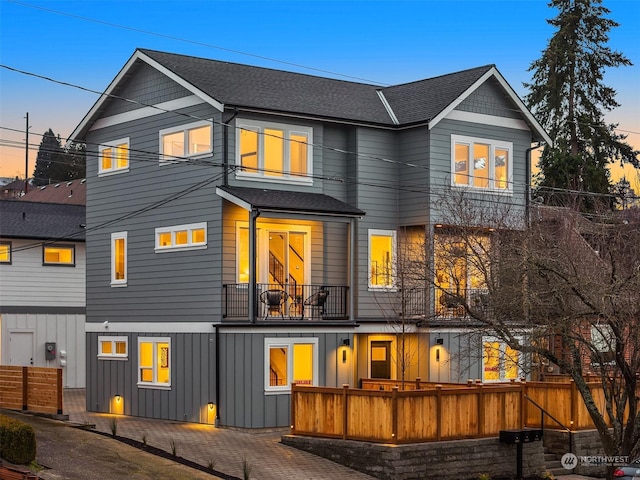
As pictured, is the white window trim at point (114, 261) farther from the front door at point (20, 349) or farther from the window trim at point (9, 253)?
the front door at point (20, 349)

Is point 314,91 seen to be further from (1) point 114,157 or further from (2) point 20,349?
(2) point 20,349

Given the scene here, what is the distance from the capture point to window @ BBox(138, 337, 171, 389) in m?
31.3

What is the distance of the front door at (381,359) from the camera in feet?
107

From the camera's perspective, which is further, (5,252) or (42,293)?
(42,293)

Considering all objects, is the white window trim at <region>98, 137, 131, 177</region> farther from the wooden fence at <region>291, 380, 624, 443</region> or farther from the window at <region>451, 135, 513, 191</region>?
the wooden fence at <region>291, 380, 624, 443</region>

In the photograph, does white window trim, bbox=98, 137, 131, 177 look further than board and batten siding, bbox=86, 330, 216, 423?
Yes

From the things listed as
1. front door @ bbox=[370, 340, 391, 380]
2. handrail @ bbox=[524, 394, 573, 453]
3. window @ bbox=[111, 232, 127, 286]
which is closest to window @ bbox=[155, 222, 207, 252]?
window @ bbox=[111, 232, 127, 286]

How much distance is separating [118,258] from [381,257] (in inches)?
323

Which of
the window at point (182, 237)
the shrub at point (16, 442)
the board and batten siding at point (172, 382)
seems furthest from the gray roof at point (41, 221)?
the shrub at point (16, 442)

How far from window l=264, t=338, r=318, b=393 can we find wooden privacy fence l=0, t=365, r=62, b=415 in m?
5.49

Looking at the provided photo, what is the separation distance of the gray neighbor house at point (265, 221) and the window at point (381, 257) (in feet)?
0.18

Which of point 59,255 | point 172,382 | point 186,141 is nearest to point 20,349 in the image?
point 59,255

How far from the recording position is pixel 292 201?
30.2 metres

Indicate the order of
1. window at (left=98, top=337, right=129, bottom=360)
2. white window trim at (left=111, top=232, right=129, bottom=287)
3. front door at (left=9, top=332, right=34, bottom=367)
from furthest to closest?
1. front door at (left=9, top=332, right=34, bottom=367)
2. white window trim at (left=111, top=232, right=129, bottom=287)
3. window at (left=98, top=337, right=129, bottom=360)
